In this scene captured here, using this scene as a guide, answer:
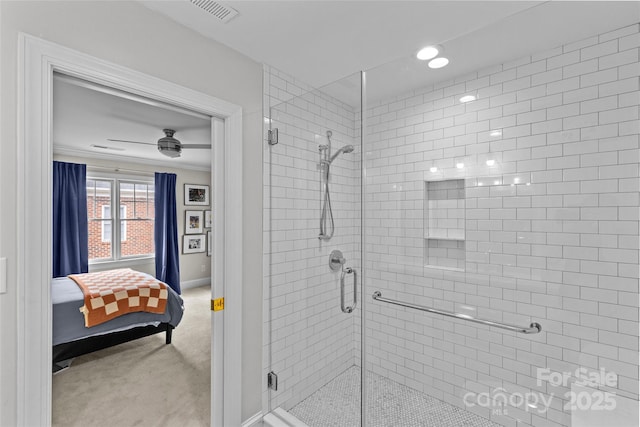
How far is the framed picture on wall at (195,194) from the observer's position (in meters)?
2.77

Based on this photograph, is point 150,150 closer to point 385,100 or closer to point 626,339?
point 385,100

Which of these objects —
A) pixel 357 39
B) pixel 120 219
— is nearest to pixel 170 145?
pixel 120 219

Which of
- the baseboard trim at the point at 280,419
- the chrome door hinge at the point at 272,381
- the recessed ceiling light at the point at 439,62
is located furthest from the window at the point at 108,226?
the recessed ceiling light at the point at 439,62

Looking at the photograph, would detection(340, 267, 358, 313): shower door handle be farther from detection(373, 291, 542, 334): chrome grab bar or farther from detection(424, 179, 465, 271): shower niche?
detection(424, 179, 465, 271): shower niche

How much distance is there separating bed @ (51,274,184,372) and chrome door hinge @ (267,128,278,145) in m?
1.60

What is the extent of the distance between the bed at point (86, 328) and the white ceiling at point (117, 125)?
1.06m

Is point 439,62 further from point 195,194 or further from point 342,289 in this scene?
point 195,194

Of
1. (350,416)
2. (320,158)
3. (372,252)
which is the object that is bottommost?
(350,416)

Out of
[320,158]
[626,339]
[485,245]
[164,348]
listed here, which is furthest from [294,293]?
[164,348]

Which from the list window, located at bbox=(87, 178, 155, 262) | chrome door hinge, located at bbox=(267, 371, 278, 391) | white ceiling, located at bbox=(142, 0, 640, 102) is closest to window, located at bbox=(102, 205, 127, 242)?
window, located at bbox=(87, 178, 155, 262)

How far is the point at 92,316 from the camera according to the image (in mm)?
2477

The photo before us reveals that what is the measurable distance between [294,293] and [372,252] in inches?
26.0

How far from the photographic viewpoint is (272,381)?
6.56 feet

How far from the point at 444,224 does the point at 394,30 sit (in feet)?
3.74
